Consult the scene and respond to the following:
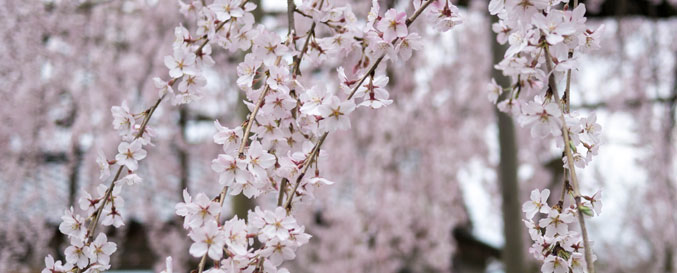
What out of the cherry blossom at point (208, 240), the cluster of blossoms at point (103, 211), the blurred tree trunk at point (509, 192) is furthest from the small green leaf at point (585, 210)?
the blurred tree trunk at point (509, 192)

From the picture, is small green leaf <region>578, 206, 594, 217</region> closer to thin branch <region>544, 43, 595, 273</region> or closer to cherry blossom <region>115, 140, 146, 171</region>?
thin branch <region>544, 43, 595, 273</region>

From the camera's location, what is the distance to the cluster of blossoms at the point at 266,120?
0.77 m

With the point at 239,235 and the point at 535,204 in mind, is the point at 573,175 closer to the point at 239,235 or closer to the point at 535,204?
the point at 535,204

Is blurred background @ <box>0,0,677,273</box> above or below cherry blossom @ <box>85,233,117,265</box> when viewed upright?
below

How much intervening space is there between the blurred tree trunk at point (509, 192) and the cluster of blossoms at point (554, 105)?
175 cm

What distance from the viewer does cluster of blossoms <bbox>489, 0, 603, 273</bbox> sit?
0.77 meters

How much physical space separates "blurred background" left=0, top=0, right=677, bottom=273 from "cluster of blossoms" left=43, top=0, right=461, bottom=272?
1.84 metres

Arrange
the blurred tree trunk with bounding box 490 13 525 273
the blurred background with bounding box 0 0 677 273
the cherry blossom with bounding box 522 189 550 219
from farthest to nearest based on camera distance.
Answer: the blurred background with bounding box 0 0 677 273 < the blurred tree trunk with bounding box 490 13 525 273 < the cherry blossom with bounding box 522 189 550 219

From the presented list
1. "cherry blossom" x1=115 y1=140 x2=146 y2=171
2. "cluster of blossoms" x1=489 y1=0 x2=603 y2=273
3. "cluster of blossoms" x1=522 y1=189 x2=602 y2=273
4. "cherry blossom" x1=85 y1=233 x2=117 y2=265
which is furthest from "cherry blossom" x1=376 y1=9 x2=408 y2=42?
"cherry blossom" x1=85 y1=233 x2=117 y2=265

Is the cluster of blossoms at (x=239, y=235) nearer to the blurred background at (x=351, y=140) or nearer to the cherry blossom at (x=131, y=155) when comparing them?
the cherry blossom at (x=131, y=155)

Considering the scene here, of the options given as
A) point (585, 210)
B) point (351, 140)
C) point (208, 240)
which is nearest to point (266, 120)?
point (208, 240)

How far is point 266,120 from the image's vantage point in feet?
2.88

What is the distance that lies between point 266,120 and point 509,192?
6.62 ft

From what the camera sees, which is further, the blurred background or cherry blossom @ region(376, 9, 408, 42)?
the blurred background
